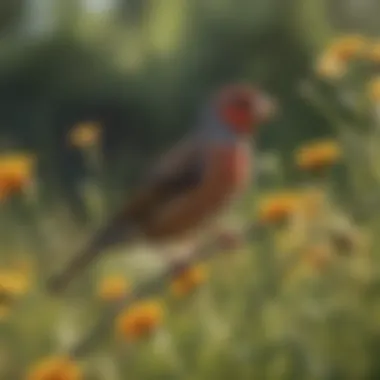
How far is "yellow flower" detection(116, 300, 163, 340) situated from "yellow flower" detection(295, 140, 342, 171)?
27 centimetres

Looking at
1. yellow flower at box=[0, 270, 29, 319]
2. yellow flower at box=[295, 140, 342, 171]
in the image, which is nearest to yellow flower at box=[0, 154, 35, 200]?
yellow flower at box=[0, 270, 29, 319]

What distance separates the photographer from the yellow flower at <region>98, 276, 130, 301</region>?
1158 mm

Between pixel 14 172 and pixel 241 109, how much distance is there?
0.31m

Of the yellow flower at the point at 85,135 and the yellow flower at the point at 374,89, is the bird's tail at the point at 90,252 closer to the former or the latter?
the yellow flower at the point at 85,135

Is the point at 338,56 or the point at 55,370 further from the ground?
the point at 338,56

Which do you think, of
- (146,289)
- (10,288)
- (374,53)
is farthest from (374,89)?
(10,288)

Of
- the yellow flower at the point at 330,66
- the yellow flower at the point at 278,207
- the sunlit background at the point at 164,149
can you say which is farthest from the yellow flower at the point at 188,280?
the yellow flower at the point at 330,66

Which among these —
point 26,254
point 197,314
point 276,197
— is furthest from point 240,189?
point 26,254

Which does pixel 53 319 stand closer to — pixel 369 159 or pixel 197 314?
pixel 197 314

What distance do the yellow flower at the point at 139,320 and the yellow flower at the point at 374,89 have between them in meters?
0.40

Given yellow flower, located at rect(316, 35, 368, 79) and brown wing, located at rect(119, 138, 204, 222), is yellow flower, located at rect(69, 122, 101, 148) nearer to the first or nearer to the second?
brown wing, located at rect(119, 138, 204, 222)

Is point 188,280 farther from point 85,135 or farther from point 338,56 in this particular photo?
point 338,56

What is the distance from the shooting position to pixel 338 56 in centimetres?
124

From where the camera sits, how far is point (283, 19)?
1235mm
